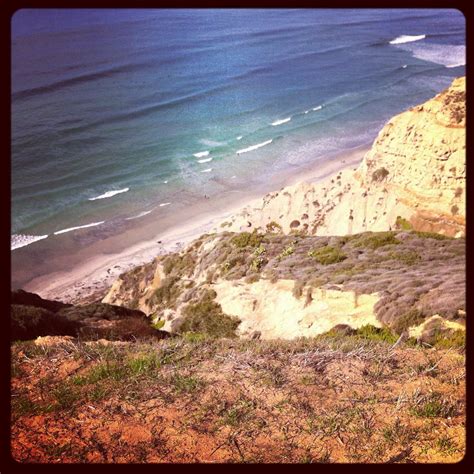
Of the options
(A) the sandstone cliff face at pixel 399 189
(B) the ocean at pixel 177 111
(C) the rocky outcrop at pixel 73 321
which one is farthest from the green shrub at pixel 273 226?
(C) the rocky outcrop at pixel 73 321

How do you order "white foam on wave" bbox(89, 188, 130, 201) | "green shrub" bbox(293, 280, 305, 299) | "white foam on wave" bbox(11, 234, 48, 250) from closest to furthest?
"green shrub" bbox(293, 280, 305, 299) < "white foam on wave" bbox(11, 234, 48, 250) < "white foam on wave" bbox(89, 188, 130, 201)

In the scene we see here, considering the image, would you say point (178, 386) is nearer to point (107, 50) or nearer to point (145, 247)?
point (145, 247)

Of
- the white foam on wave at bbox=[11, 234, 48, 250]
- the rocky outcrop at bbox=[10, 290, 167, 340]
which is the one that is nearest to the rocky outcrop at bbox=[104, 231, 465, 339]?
the rocky outcrop at bbox=[10, 290, 167, 340]

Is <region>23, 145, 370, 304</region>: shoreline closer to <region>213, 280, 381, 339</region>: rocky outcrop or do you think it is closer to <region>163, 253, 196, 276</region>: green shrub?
<region>163, 253, 196, 276</region>: green shrub

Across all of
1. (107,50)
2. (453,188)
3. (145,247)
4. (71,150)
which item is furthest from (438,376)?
(107,50)

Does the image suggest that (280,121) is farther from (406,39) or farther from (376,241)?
(406,39)
